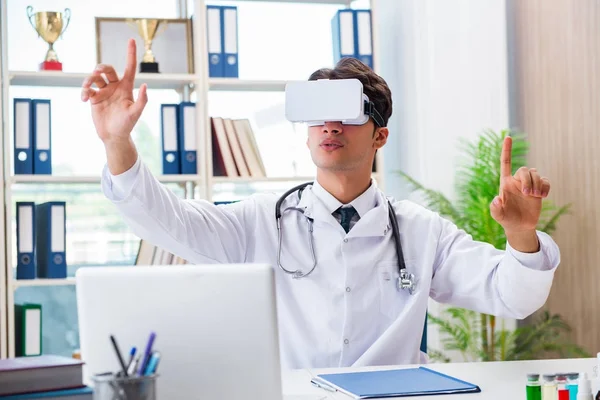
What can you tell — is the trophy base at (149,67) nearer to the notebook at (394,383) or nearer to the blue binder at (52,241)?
the blue binder at (52,241)

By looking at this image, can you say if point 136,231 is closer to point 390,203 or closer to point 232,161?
point 390,203

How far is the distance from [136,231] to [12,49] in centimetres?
206

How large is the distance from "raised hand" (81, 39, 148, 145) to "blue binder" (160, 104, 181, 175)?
1.73 m

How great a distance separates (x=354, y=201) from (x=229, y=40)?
5.57 ft

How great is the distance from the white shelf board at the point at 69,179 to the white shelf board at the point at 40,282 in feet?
1.33

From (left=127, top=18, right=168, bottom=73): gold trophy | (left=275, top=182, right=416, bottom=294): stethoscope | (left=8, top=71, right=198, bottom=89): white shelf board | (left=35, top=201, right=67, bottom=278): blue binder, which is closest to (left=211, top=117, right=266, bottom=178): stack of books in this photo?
(left=8, top=71, right=198, bottom=89): white shelf board

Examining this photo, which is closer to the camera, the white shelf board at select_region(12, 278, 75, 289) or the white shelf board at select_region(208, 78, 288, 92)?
the white shelf board at select_region(12, 278, 75, 289)

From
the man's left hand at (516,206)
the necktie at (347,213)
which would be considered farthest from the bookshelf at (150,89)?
the man's left hand at (516,206)

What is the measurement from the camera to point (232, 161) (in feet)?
11.8

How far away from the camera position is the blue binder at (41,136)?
11.1 ft

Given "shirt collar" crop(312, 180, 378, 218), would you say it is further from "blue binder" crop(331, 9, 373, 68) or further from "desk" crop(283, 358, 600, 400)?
"blue binder" crop(331, 9, 373, 68)

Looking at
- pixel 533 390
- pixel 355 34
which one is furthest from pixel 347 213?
pixel 355 34

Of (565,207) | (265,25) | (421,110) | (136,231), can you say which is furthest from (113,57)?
(565,207)

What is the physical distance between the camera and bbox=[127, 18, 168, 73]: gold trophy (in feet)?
11.8
